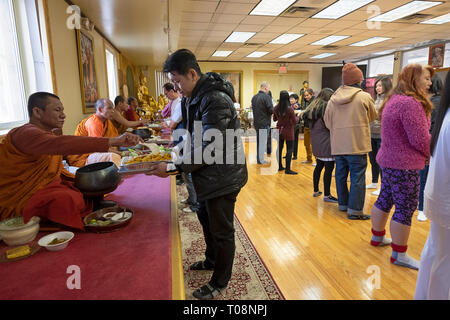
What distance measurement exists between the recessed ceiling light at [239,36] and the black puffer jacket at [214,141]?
19.6 ft

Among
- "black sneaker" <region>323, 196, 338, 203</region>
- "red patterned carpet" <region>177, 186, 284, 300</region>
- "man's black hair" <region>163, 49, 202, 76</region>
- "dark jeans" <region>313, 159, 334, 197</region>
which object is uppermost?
"man's black hair" <region>163, 49, 202, 76</region>

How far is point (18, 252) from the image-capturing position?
1.33 m

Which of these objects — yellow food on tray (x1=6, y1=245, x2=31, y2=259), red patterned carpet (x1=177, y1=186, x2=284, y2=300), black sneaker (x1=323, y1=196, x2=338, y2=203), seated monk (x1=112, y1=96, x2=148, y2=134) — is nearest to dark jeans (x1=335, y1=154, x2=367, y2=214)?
black sneaker (x1=323, y1=196, x2=338, y2=203)

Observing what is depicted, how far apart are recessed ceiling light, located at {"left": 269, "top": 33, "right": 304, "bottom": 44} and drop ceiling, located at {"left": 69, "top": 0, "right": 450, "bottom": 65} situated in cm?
16

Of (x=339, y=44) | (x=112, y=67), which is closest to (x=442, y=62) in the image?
(x=339, y=44)

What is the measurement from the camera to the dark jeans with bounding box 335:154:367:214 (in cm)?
277

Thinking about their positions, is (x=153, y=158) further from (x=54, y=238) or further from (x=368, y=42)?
(x=368, y=42)

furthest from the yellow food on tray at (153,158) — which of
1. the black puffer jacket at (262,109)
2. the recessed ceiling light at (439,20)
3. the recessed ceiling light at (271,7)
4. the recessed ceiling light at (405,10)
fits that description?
the recessed ceiling light at (439,20)

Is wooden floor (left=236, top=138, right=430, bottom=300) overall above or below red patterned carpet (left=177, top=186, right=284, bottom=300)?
below

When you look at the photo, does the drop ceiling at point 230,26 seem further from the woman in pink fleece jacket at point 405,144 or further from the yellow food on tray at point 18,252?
the yellow food on tray at point 18,252

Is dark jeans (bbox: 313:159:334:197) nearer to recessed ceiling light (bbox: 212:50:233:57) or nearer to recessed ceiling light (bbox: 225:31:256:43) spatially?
recessed ceiling light (bbox: 225:31:256:43)

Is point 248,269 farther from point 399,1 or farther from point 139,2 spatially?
point 399,1

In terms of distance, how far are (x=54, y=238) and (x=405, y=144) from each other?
88.8 inches
